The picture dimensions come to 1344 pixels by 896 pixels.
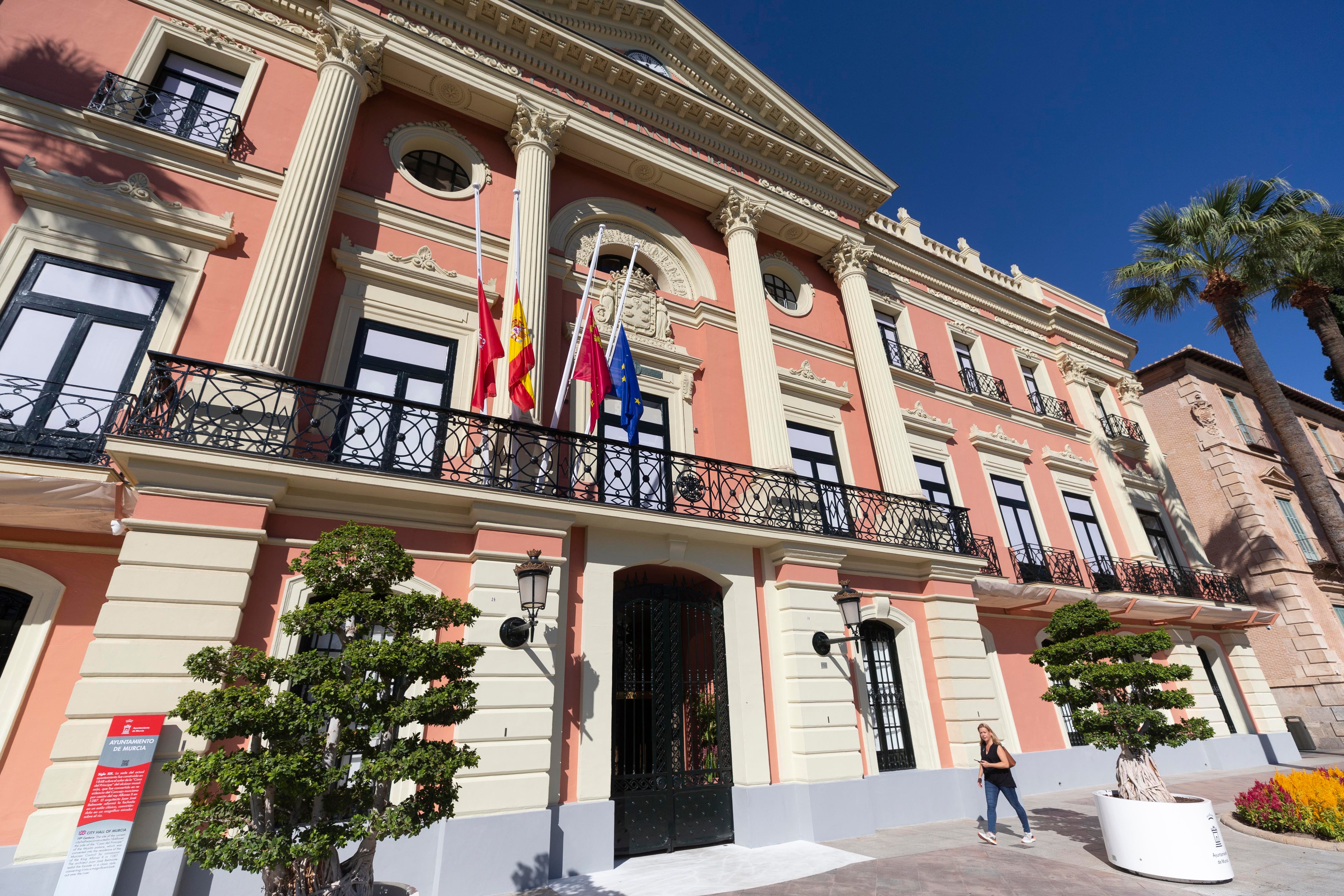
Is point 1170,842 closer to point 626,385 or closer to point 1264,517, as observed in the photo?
point 626,385

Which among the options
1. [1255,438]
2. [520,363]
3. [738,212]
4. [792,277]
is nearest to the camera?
[520,363]

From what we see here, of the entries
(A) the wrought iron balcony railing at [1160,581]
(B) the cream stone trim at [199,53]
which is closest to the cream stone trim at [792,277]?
(A) the wrought iron balcony railing at [1160,581]

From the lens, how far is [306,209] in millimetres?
8188

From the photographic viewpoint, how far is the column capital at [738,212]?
42.8 ft

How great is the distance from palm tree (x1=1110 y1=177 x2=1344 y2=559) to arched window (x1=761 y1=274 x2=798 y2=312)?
9777 mm

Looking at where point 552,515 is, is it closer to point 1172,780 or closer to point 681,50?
point 681,50

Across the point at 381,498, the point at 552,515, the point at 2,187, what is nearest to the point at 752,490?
the point at 552,515

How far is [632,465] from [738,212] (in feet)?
22.8

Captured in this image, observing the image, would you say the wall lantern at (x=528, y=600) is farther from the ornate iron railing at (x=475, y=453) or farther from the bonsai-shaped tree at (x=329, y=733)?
the bonsai-shaped tree at (x=329, y=733)

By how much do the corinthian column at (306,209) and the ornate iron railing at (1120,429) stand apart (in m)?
20.8

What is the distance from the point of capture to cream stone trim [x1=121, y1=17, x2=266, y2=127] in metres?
8.74

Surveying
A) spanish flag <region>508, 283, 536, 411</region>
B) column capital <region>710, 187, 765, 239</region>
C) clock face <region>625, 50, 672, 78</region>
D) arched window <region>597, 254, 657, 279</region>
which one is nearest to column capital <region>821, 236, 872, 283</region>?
column capital <region>710, 187, 765, 239</region>

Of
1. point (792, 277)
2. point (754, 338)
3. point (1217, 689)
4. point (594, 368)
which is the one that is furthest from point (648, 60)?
point (1217, 689)

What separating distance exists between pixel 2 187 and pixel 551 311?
22.5 feet
